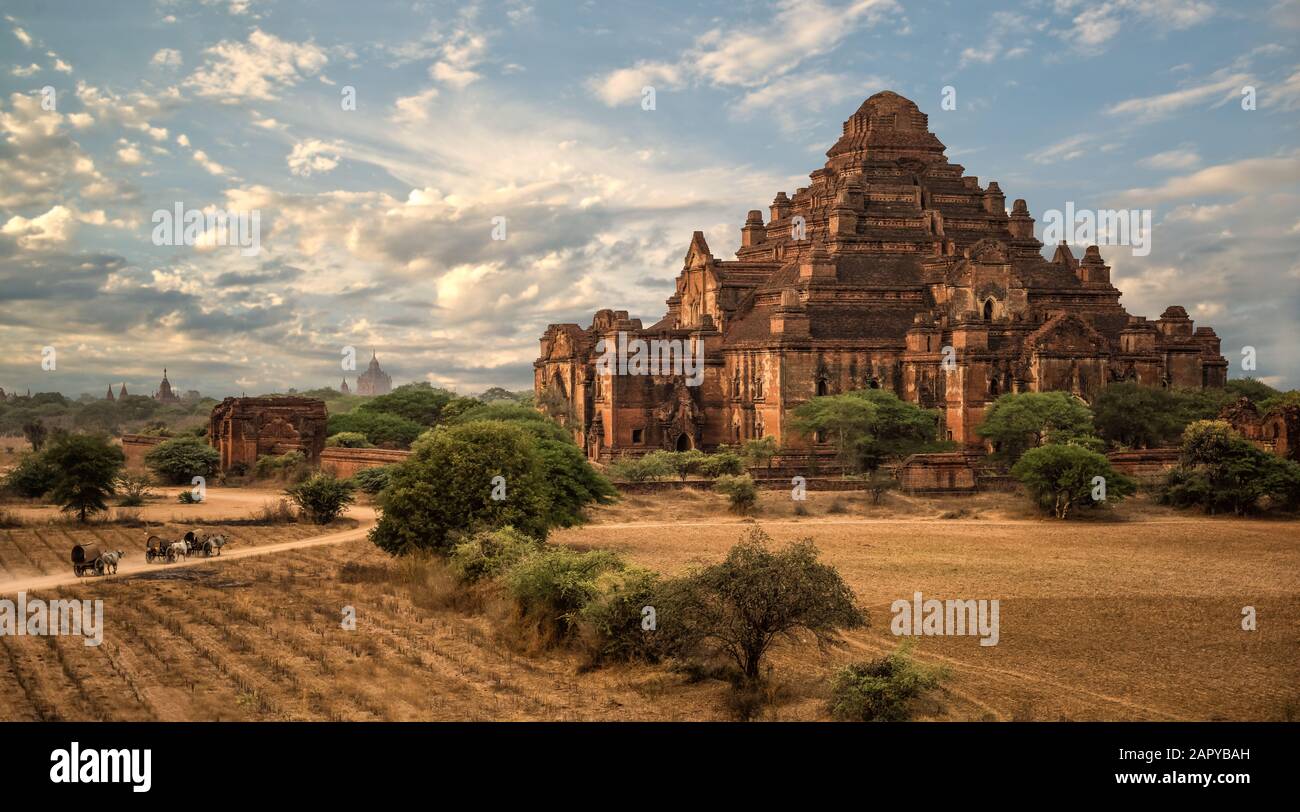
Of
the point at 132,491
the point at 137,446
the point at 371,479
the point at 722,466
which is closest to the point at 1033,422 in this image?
the point at 722,466

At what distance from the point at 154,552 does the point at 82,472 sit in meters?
9.71

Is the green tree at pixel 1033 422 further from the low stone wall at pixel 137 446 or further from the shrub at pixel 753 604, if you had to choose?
the low stone wall at pixel 137 446

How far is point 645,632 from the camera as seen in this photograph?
70.4 ft

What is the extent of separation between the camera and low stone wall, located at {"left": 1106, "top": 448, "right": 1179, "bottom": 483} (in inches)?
1967

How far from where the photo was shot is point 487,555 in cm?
2794

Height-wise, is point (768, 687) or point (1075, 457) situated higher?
point (1075, 457)

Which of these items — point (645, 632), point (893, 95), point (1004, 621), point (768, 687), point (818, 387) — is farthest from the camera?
point (893, 95)

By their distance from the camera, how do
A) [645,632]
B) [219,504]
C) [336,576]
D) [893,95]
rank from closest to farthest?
[645,632] < [336,576] < [219,504] < [893,95]

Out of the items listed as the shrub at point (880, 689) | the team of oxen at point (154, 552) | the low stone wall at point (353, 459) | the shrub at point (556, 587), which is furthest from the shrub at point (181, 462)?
the shrub at point (880, 689)

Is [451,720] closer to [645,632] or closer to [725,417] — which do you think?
[645,632]

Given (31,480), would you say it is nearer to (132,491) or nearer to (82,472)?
(132,491)

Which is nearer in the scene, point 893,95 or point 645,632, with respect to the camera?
point 645,632

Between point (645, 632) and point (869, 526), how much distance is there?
20930 millimetres
